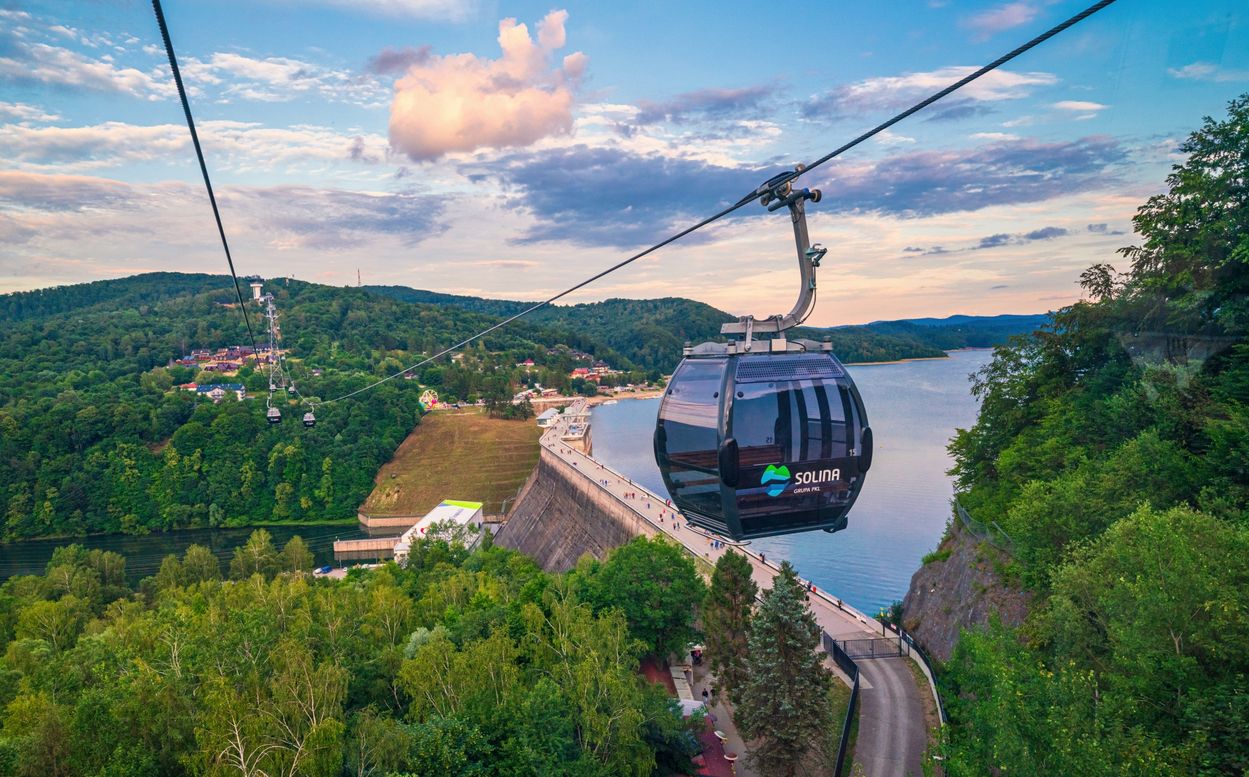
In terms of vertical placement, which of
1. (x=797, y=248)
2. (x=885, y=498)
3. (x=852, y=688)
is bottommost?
(x=885, y=498)

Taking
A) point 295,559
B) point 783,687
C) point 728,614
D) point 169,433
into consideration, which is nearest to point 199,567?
point 295,559

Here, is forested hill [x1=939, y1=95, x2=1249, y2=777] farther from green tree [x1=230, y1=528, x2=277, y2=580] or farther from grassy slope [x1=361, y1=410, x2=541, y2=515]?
grassy slope [x1=361, y1=410, x2=541, y2=515]

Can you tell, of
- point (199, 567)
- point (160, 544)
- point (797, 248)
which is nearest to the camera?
point (797, 248)

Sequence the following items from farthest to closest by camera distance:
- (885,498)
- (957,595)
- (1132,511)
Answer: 1. (885,498)
2. (957,595)
3. (1132,511)

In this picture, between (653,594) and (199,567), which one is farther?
(199,567)

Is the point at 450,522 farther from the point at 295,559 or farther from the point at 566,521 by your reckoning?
the point at 295,559

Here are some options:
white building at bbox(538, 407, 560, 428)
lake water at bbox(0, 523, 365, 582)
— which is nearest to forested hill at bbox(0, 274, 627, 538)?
lake water at bbox(0, 523, 365, 582)
